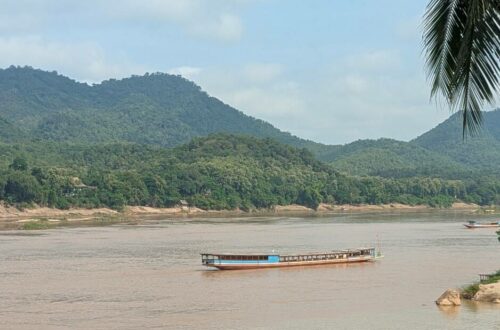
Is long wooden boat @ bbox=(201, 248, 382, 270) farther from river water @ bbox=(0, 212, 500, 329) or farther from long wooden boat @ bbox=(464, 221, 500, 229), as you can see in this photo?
long wooden boat @ bbox=(464, 221, 500, 229)

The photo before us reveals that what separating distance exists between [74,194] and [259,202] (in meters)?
34.5

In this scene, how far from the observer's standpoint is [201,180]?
126250mm

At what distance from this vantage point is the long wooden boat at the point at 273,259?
135ft

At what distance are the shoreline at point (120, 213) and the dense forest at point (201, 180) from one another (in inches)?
47.6

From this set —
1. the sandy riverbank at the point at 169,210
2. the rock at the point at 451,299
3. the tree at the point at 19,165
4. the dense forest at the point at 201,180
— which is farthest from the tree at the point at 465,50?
the tree at the point at 19,165

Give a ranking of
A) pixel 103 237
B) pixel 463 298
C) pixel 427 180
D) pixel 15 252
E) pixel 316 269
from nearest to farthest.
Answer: pixel 463 298 < pixel 316 269 < pixel 15 252 < pixel 103 237 < pixel 427 180

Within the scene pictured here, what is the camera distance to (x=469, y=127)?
7.20m

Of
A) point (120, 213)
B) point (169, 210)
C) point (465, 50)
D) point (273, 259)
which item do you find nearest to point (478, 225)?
point (273, 259)

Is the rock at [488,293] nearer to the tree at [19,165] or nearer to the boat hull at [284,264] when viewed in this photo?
the boat hull at [284,264]

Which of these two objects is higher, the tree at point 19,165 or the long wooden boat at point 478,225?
the tree at point 19,165

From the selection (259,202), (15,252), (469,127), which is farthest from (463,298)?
(259,202)

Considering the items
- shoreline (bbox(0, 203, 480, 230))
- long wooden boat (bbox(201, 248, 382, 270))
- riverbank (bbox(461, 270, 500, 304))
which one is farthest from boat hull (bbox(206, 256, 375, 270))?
shoreline (bbox(0, 203, 480, 230))

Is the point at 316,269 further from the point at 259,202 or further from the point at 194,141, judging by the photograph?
the point at 194,141

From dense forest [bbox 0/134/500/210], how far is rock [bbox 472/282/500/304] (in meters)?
78.3
